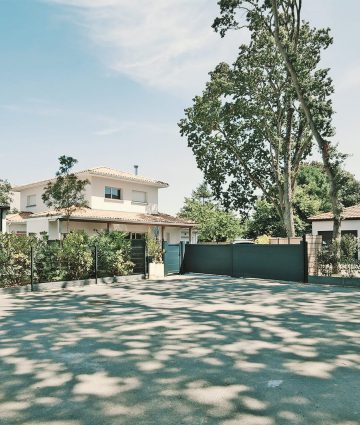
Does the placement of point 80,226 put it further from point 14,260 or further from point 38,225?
point 14,260

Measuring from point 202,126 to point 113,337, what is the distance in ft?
69.5

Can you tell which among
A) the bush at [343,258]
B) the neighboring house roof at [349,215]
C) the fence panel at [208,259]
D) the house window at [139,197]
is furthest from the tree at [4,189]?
the bush at [343,258]

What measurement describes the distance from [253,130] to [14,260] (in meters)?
18.8

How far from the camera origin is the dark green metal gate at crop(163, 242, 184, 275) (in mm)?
18016

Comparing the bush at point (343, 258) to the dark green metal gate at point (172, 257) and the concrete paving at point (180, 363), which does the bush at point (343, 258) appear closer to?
the concrete paving at point (180, 363)

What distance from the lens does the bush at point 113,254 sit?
1535 centimetres

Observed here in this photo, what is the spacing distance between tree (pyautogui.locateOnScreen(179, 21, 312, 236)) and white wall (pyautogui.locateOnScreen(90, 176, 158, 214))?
6.30 meters

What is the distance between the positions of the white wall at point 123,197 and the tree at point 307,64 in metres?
14.0

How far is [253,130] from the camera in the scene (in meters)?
26.3

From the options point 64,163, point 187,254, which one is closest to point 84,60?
point 64,163

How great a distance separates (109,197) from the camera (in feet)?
95.5

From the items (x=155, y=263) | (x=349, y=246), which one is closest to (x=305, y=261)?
(x=349, y=246)

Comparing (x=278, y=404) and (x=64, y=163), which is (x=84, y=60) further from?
(x=278, y=404)

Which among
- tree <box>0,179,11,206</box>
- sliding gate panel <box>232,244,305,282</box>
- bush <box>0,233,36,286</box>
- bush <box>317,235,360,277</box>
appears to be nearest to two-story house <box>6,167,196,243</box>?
tree <box>0,179,11,206</box>
